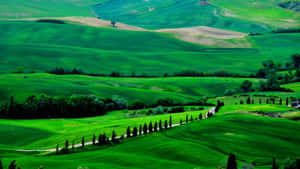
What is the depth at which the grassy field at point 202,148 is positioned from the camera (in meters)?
72.8

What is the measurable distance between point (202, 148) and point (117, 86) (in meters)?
95.3

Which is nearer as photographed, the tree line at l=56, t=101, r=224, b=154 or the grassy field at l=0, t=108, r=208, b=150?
the tree line at l=56, t=101, r=224, b=154

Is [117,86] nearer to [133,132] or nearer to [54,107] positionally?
[54,107]

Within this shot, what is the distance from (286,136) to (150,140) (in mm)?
29539

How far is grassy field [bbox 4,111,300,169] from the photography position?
239 feet

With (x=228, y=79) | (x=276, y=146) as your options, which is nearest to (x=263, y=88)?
(x=228, y=79)

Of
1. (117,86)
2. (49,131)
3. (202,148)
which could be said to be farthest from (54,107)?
(202,148)

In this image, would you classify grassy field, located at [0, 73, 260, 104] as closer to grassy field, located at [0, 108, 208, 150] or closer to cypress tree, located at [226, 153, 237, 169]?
grassy field, located at [0, 108, 208, 150]

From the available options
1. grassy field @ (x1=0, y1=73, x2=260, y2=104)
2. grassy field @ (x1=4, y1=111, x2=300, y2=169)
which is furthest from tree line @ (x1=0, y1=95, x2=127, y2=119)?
grassy field @ (x1=4, y1=111, x2=300, y2=169)

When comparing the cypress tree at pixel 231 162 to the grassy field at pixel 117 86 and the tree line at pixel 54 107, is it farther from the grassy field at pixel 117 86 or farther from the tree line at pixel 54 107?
the grassy field at pixel 117 86

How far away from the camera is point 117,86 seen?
174875 mm

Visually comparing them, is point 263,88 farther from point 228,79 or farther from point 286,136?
point 286,136

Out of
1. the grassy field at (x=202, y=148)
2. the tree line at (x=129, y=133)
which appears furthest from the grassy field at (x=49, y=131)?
the grassy field at (x=202, y=148)

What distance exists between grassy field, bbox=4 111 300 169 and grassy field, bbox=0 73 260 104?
195ft
